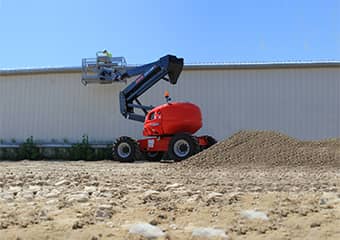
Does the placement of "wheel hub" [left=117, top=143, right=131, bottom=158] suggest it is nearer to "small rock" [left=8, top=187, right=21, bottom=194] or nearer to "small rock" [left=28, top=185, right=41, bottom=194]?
"small rock" [left=28, top=185, right=41, bottom=194]

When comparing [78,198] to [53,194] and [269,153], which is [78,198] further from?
[269,153]

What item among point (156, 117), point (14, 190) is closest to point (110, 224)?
point (14, 190)

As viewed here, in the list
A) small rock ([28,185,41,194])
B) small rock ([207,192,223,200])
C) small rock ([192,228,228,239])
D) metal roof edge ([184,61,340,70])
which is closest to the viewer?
small rock ([192,228,228,239])

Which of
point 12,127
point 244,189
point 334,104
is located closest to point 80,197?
point 244,189

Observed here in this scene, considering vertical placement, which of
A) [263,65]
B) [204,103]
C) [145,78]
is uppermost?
[263,65]

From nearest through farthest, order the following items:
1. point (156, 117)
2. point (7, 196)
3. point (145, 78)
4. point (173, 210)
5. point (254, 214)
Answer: point (254, 214)
point (173, 210)
point (7, 196)
point (156, 117)
point (145, 78)

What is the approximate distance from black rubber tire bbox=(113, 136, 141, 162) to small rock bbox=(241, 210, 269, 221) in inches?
415

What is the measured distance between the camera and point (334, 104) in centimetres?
1741

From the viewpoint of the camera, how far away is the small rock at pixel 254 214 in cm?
425

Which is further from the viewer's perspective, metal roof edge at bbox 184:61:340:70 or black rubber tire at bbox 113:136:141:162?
metal roof edge at bbox 184:61:340:70

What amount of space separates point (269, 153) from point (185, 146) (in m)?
3.74

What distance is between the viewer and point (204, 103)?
18219mm

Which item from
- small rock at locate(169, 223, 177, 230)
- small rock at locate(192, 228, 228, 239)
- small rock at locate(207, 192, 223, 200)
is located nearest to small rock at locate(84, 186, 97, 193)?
small rock at locate(207, 192, 223, 200)

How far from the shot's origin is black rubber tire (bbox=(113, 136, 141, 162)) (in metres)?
14.8
